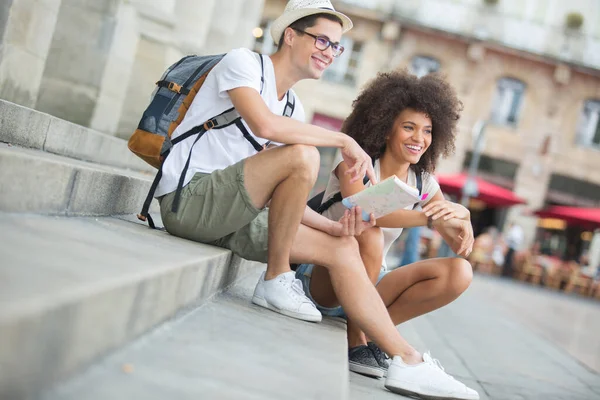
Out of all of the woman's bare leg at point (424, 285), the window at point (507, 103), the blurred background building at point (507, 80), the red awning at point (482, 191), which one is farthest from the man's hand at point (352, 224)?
the window at point (507, 103)

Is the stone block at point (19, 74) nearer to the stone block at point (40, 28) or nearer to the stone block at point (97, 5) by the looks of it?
the stone block at point (40, 28)

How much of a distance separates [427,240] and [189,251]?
18.7 metres

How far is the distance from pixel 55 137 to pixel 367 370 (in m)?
2.25

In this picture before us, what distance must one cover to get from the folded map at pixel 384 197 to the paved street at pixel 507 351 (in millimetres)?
791

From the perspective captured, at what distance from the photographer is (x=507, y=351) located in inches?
259

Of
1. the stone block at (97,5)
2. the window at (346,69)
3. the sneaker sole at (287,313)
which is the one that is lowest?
the sneaker sole at (287,313)

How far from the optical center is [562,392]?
5.15 m

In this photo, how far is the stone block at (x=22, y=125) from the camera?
363 cm

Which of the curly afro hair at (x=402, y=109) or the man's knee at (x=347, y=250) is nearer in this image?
the man's knee at (x=347, y=250)

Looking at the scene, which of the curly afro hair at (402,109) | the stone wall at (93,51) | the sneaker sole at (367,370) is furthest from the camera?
the stone wall at (93,51)

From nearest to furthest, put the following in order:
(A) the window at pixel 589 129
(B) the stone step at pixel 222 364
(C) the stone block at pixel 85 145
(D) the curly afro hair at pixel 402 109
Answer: (B) the stone step at pixel 222 364 < (D) the curly afro hair at pixel 402 109 < (C) the stone block at pixel 85 145 < (A) the window at pixel 589 129

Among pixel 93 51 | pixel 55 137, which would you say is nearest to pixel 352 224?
pixel 55 137

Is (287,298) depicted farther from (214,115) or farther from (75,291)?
(75,291)

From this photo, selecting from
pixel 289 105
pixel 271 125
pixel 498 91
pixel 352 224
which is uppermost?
pixel 498 91
